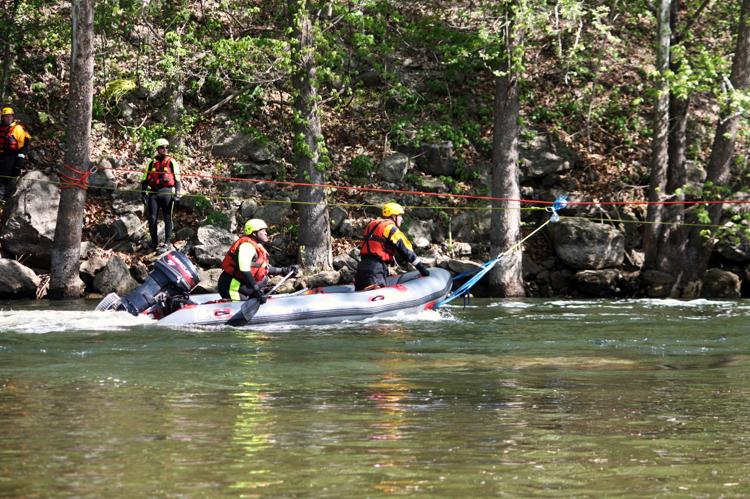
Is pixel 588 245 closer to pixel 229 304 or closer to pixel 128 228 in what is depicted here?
pixel 128 228

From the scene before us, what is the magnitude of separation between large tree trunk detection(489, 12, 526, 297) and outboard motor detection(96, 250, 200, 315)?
7095 millimetres

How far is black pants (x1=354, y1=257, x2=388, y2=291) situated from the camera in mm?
15273

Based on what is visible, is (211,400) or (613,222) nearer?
(211,400)

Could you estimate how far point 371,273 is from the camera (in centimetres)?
1527

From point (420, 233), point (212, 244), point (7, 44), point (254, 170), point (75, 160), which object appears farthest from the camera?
point (254, 170)

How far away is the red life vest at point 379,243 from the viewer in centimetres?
1520

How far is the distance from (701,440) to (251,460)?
2.62 metres

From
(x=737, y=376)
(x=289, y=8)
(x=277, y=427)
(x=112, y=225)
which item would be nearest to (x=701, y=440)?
(x=277, y=427)

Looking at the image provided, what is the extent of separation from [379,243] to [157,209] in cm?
456

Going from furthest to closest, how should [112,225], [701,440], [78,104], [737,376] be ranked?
[112,225] < [78,104] < [737,376] < [701,440]

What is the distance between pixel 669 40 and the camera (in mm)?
20078

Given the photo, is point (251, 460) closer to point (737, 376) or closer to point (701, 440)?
point (701, 440)

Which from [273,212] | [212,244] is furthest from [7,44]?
[273,212]

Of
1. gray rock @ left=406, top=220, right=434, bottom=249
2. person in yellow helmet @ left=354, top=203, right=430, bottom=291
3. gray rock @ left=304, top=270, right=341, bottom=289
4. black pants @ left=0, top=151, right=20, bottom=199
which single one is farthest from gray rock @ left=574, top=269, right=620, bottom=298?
black pants @ left=0, top=151, right=20, bottom=199
